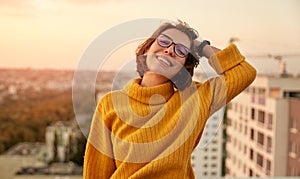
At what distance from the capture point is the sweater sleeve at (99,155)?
34.8 inches

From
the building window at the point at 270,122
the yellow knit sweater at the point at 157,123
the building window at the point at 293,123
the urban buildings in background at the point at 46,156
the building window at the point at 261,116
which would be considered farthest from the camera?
the building window at the point at 261,116

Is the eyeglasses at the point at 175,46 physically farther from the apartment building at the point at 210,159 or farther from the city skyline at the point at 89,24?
the apartment building at the point at 210,159

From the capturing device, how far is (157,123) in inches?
33.2

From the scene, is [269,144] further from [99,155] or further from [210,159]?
[99,155]

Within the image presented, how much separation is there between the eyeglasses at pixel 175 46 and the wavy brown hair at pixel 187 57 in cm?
1

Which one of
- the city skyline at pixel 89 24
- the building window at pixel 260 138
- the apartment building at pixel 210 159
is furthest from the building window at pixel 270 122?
the city skyline at pixel 89 24

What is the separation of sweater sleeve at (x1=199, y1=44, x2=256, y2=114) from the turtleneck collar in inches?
2.8

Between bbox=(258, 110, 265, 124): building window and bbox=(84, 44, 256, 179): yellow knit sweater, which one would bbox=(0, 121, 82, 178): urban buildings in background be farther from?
bbox=(84, 44, 256, 179): yellow knit sweater

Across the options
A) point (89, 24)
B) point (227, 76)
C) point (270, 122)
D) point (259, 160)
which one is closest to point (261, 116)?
point (270, 122)

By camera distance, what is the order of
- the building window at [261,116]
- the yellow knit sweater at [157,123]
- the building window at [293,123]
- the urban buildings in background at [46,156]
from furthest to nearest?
the building window at [261,116] → the building window at [293,123] → the urban buildings in background at [46,156] → the yellow knit sweater at [157,123]

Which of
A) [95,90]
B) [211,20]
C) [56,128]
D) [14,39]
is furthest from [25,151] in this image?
[95,90]

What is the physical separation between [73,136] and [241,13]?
1.06m

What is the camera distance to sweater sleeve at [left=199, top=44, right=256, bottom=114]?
2.81 ft

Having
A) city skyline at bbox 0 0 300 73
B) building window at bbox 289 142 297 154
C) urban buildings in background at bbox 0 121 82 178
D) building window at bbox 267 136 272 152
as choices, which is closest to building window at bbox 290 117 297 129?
building window at bbox 289 142 297 154
